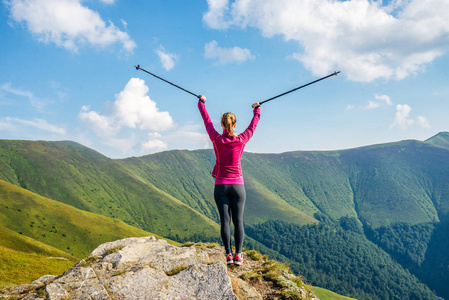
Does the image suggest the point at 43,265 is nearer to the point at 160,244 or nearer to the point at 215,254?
the point at 160,244

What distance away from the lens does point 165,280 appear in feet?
28.1

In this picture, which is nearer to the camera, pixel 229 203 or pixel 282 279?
pixel 229 203

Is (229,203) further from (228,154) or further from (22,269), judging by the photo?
(22,269)

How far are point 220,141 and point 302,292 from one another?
561 centimetres

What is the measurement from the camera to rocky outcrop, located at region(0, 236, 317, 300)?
312 inches

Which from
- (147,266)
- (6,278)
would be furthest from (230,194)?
(6,278)

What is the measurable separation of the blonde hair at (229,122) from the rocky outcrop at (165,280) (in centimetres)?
411

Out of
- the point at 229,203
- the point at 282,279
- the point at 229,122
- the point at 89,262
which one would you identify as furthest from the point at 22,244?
the point at 229,122

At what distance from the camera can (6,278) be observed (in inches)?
912

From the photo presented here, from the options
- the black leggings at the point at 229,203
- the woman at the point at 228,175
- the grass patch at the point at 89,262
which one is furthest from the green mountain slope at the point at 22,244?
the woman at the point at 228,175

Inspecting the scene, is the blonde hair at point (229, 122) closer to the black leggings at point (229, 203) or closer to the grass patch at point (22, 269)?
the black leggings at point (229, 203)

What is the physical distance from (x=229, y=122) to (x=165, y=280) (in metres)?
5.07

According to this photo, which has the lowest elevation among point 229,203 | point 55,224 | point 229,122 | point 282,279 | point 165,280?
point 55,224

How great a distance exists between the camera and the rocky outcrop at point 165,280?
7.93 meters
